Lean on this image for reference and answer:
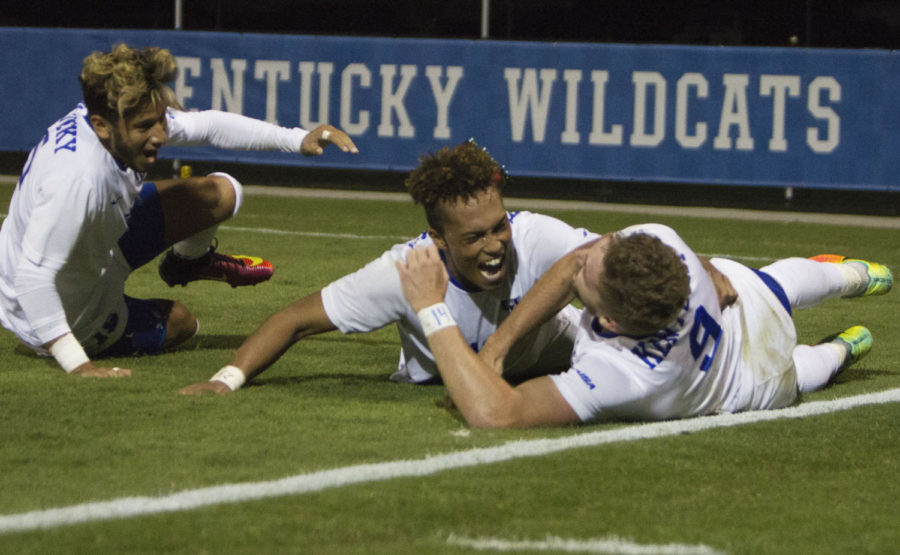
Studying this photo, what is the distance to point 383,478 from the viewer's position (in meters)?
3.99

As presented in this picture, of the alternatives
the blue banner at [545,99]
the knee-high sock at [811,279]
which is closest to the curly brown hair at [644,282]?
the knee-high sock at [811,279]

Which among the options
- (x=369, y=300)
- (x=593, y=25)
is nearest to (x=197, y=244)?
(x=369, y=300)

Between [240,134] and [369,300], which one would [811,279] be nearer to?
[369,300]

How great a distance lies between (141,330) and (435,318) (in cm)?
209

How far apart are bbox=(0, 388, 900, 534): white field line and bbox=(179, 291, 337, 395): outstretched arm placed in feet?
3.32

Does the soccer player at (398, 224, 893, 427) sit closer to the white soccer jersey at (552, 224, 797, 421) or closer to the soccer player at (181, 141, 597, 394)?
the white soccer jersey at (552, 224, 797, 421)

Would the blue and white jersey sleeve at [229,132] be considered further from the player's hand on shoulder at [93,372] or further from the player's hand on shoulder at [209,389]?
the player's hand on shoulder at [209,389]

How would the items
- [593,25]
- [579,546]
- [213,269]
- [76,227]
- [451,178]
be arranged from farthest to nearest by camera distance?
[593,25] → [213,269] → [76,227] → [451,178] → [579,546]

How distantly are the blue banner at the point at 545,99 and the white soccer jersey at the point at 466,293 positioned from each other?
368 inches

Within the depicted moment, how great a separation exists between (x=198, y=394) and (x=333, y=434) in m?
0.80

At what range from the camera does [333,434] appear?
4.62 meters

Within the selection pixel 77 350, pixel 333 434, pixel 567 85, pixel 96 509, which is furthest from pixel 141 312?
pixel 567 85

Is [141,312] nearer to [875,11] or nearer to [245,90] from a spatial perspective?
[245,90]

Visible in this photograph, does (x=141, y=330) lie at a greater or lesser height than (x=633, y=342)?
lesser
